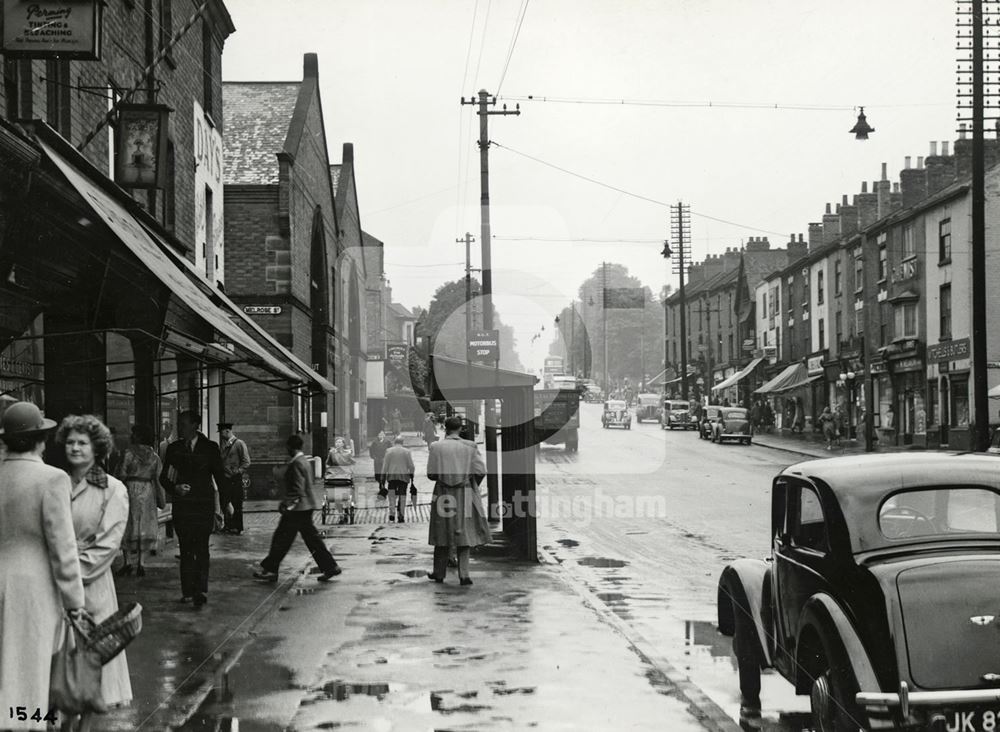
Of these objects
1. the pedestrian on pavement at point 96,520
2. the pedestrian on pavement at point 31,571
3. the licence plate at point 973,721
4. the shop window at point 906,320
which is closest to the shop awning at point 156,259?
the pedestrian on pavement at point 96,520

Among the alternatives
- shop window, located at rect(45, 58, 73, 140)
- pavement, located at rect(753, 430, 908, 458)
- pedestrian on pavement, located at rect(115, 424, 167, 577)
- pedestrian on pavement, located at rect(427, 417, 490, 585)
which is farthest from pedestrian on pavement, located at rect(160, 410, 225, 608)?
pavement, located at rect(753, 430, 908, 458)

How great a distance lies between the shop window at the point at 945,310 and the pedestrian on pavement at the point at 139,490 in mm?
34218

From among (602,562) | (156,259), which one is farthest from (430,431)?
(156,259)

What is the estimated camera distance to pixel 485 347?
32781mm

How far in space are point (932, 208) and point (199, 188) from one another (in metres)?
29.9

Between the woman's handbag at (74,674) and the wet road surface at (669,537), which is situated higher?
the woman's handbag at (74,674)

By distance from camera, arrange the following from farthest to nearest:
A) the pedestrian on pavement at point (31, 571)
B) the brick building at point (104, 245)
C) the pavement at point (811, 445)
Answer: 1. the pavement at point (811, 445)
2. the brick building at point (104, 245)
3. the pedestrian on pavement at point (31, 571)

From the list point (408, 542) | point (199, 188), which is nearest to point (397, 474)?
point (408, 542)

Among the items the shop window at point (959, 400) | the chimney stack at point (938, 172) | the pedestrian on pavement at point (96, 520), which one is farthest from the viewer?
the chimney stack at point (938, 172)

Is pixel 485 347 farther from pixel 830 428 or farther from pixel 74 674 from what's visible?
pixel 74 674

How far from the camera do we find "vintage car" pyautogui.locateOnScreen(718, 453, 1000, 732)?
203 inches

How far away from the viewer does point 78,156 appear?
11.3 m

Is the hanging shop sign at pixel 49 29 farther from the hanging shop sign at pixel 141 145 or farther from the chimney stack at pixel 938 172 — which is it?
the chimney stack at pixel 938 172

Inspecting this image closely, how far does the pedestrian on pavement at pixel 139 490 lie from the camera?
13266 millimetres
